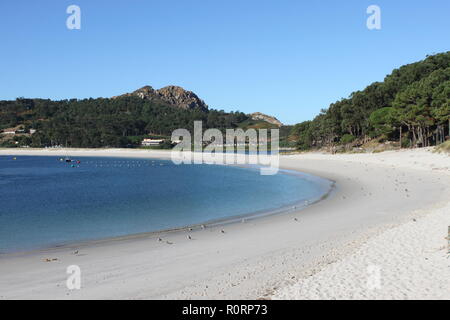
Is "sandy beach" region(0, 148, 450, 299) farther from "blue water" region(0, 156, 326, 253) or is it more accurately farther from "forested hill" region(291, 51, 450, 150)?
"forested hill" region(291, 51, 450, 150)

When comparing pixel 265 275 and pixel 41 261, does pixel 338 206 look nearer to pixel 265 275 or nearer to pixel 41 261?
pixel 265 275

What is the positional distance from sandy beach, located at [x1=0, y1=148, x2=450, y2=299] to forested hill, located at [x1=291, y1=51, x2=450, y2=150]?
39.2m

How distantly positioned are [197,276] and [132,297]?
1973 millimetres

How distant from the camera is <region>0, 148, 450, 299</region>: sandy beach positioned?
28.6 feet

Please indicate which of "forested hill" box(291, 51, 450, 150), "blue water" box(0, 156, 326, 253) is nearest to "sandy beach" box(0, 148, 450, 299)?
"blue water" box(0, 156, 326, 253)

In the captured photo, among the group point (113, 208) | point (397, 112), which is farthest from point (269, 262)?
point (397, 112)

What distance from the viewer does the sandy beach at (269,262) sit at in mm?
8703

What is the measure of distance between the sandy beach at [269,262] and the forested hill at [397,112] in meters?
39.2

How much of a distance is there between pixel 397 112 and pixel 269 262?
5373 centimetres

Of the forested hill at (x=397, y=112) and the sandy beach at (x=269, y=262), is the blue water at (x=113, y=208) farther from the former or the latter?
the forested hill at (x=397, y=112)

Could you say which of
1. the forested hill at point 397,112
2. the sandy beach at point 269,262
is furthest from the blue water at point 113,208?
the forested hill at point 397,112

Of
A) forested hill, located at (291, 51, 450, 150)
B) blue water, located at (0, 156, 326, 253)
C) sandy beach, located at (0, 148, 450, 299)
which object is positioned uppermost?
forested hill, located at (291, 51, 450, 150)

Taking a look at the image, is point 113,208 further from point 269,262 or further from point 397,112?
point 397,112
